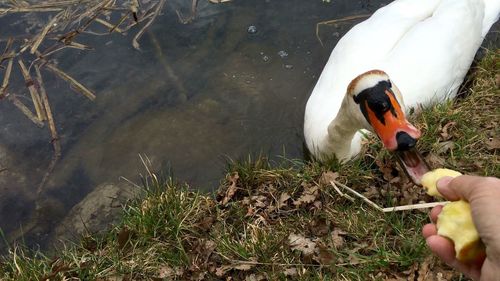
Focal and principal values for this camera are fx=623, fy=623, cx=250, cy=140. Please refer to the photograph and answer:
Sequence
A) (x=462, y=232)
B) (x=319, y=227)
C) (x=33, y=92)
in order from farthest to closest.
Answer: (x=33, y=92), (x=319, y=227), (x=462, y=232)

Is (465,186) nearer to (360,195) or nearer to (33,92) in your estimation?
(360,195)

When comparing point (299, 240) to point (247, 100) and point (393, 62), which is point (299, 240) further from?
point (247, 100)

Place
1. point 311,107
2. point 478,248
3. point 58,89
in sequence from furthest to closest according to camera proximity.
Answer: point 58,89, point 311,107, point 478,248

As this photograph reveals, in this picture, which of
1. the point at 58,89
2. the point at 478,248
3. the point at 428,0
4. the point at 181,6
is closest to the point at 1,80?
the point at 58,89

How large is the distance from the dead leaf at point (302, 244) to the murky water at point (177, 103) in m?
1.36

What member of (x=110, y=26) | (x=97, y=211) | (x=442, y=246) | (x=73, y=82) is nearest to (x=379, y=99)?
(x=442, y=246)

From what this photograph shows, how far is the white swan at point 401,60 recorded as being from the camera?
15.3 feet

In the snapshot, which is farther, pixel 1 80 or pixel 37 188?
pixel 1 80

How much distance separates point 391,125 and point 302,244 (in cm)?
91

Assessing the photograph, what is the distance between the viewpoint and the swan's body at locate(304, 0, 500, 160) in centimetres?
473

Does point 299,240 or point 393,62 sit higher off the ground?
point 393,62

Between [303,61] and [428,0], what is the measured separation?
4.29 feet

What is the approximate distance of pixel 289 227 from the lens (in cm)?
400

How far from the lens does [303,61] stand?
20.1 feet
